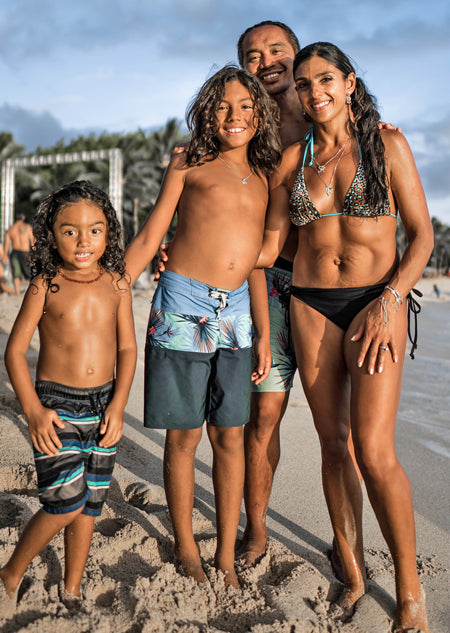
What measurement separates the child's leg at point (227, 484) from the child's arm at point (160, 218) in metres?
0.84

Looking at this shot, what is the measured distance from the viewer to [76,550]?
2219mm

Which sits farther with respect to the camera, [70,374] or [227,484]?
[227,484]

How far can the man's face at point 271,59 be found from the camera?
328 cm

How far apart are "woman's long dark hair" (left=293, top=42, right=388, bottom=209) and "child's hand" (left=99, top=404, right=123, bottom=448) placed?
1.35 meters

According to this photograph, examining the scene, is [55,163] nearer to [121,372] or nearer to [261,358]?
[261,358]

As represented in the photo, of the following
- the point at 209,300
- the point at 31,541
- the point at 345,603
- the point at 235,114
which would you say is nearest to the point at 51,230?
the point at 209,300

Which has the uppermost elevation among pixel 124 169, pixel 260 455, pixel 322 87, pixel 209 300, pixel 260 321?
pixel 124 169

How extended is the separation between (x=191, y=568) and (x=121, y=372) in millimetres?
906

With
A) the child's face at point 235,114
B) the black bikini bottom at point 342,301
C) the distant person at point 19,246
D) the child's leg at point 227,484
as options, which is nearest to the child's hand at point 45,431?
the child's leg at point 227,484

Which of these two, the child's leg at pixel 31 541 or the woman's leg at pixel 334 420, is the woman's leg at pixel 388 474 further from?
the child's leg at pixel 31 541

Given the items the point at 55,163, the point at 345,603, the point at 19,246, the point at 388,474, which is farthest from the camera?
the point at 55,163

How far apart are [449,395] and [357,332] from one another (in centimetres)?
504

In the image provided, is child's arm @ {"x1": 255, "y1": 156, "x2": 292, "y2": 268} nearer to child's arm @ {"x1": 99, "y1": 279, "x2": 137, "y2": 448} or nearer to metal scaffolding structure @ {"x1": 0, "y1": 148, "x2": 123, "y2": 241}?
child's arm @ {"x1": 99, "y1": 279, "x2": 137, "y2": 448}

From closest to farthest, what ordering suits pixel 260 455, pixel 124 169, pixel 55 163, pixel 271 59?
1. pixel 260 455
2. pixel 271 59
3. pixel 55 163
4. pixel 124 169
